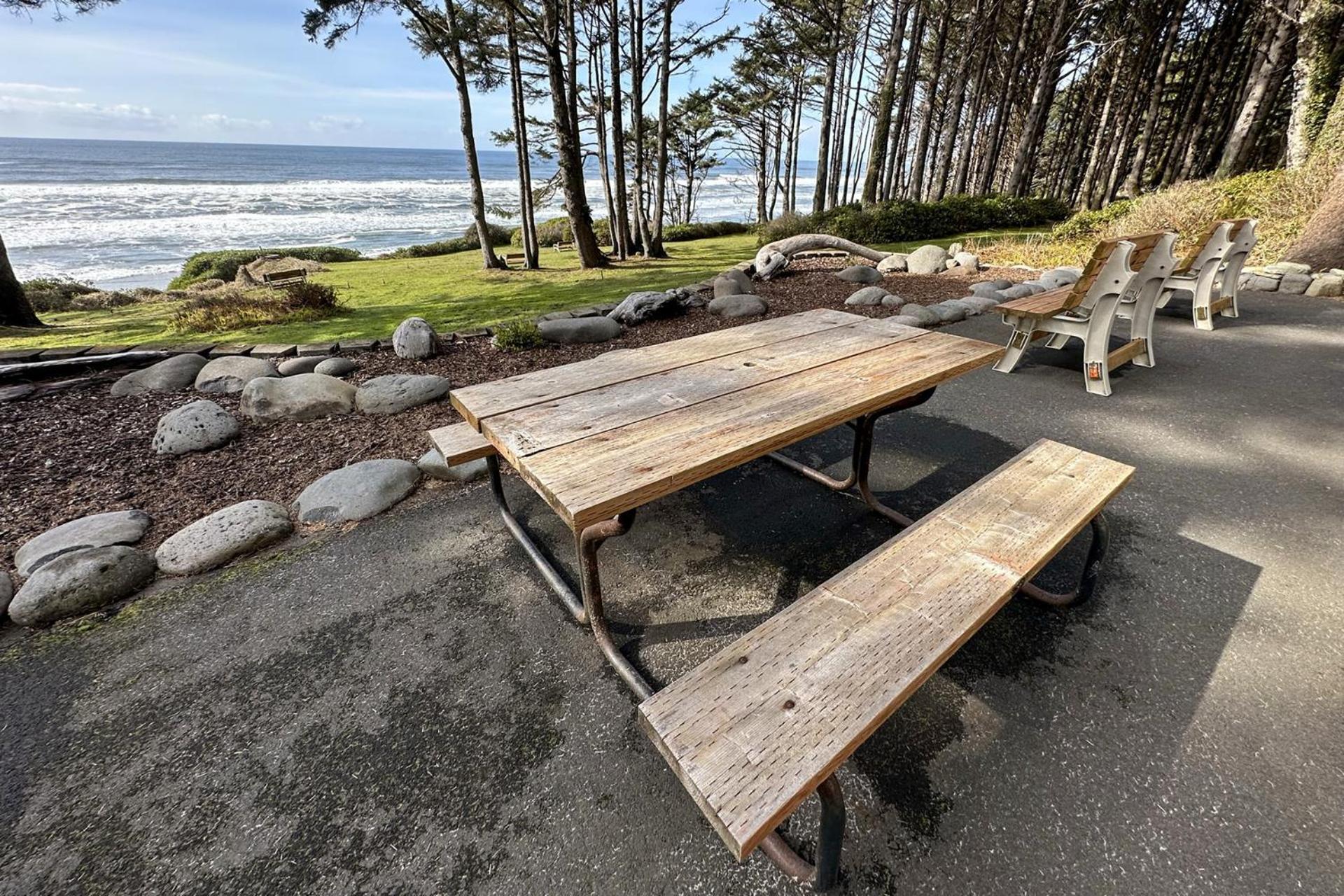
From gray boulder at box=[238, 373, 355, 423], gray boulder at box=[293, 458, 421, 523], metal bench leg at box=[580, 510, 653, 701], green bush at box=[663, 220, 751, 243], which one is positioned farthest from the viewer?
green bush at box=[663, 220, 751, 243]

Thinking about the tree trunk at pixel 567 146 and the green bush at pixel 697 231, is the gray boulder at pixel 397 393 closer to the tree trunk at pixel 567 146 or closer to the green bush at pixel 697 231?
the tree trunk at pixel 567 146

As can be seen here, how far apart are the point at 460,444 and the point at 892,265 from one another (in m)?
8.47

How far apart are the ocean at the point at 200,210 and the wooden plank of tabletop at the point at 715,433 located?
2391cm

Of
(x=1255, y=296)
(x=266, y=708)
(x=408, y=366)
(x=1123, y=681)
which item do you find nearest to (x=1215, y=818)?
(x=1123, y=681)

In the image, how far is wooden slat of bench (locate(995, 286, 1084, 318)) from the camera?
13.2 ft

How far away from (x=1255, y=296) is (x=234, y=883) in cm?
1017

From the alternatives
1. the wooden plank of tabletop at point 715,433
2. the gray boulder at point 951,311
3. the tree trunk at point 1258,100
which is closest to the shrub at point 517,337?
the wooden plank of tabletop at point 715,433

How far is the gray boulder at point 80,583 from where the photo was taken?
7.05 feet

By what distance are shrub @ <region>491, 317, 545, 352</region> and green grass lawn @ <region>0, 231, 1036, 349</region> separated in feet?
4.92

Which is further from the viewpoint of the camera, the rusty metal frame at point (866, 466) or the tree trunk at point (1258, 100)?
the tree trunk at point (1258, 100)

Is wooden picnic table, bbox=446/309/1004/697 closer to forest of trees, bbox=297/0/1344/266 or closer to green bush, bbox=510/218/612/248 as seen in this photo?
forest of trees, bbox=297/0/1344/266

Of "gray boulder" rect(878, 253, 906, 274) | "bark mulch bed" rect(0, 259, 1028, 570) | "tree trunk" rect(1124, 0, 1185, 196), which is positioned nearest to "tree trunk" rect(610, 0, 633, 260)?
"gray boulder" rect(878, 253, 906, 274)

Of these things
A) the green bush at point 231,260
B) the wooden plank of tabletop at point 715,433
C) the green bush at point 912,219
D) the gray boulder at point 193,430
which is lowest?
the green bush at point 231,260

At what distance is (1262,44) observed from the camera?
41.9 ft
